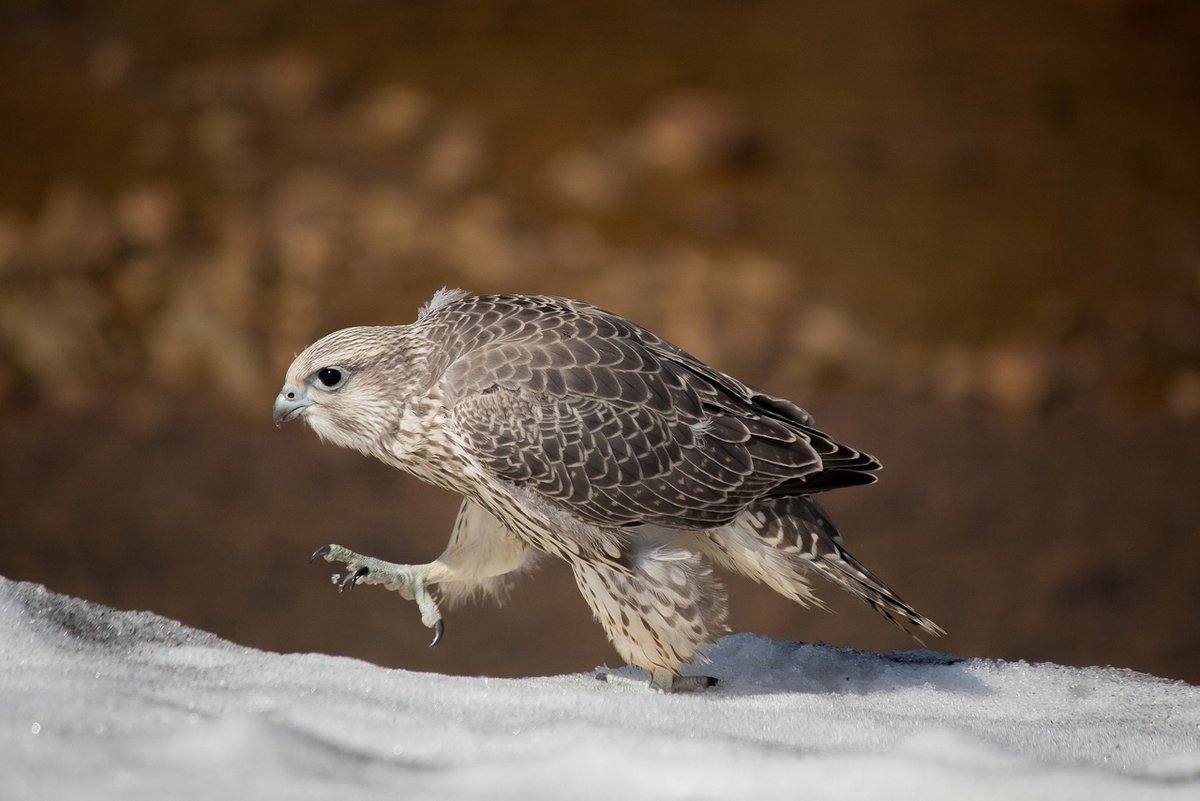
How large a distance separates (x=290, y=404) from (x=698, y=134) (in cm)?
409

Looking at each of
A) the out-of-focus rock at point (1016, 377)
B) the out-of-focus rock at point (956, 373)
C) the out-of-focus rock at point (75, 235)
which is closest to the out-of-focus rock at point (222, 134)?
the out-of-focus rock at point (75, 235)

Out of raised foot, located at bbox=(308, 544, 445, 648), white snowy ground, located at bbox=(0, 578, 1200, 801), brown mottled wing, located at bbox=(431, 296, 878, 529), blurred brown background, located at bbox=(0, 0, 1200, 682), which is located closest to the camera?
white snowy ground, located at bbox=(0, 578, 1200, 801)

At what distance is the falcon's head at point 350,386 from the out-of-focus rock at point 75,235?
3.97 meters

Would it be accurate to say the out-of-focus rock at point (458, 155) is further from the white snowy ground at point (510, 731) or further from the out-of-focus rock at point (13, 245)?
the white snowy ground at point (510, 731)

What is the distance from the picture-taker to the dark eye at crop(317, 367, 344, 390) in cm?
229

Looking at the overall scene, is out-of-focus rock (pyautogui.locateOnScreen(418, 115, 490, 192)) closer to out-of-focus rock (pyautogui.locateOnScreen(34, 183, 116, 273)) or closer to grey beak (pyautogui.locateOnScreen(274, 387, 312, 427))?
out-of-focus rock (pyautogui.locateOnScreen(34, 183, 116, 273))

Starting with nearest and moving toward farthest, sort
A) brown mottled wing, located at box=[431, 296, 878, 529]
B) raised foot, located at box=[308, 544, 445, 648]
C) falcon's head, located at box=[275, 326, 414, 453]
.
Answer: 1. brown mottled wing, located at box=[431, 296, 878, 529]
2. falcon's head, located at box=[275, 326, 414, 453]
3. raised foot, located at box=[308, 544, 445, 648]

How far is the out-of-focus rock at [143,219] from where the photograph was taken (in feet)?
19.0

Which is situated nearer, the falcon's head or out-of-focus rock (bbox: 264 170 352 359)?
the falcon's head

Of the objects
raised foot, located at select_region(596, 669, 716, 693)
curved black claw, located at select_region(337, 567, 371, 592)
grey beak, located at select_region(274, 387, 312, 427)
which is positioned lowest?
curved black claw, located at select_region(337, 567, 371, 592)

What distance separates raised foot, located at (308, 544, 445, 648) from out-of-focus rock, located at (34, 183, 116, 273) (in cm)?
396

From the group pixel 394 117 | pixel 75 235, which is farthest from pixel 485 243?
pixel 75 235

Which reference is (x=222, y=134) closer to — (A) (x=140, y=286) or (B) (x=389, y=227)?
(A) (x=140, y=286)

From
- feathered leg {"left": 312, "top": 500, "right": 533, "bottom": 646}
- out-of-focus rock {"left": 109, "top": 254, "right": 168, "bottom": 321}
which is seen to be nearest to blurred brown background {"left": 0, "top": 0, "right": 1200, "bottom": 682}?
out-of-focus rock {"left": 109, "top": 254, "right": 168, "bottom": 321}
